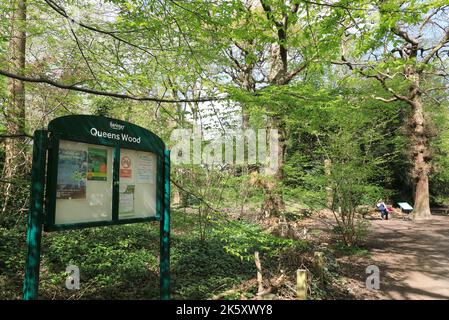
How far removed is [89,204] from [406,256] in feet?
27.0

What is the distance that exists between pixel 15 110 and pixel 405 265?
860 centimetres

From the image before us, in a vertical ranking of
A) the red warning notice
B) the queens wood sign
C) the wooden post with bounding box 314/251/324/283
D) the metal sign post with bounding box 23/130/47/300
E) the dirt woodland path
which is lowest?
the dirt woodland path

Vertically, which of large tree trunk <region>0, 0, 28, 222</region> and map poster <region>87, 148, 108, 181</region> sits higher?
large tree trunk <region>0, 0, 28, 222</region>

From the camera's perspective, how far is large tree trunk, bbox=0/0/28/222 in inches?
202

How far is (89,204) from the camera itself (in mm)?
2717

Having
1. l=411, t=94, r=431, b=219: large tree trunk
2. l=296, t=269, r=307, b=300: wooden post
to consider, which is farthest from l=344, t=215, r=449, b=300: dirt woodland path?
l=411, t=94, r=431, b=219: large tree trunk

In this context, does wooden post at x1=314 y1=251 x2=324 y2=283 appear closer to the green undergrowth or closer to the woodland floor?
the green undergrowth

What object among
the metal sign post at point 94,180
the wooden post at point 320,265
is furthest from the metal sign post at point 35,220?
the wooden post at point 320,265

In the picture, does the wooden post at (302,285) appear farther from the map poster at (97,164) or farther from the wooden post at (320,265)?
the map poster at (97,164)

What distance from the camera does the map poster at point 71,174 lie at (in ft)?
8.24

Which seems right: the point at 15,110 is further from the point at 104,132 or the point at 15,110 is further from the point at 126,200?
the point at 126,200

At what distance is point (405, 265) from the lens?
7.18 m
